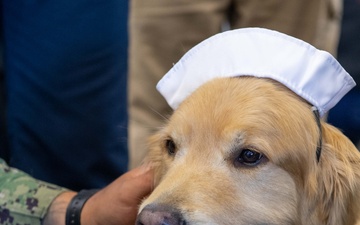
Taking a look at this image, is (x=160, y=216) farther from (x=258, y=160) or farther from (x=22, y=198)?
(x=22, y=198)

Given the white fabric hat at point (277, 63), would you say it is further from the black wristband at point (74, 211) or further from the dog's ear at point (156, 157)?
the black wristband at point (74, 211)

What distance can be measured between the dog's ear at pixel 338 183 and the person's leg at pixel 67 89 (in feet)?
3.66

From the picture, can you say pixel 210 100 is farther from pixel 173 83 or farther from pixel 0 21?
pixel 0 21

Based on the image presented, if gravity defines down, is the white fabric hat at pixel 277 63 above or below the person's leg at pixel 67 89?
above

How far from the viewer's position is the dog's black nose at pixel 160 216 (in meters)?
2.21

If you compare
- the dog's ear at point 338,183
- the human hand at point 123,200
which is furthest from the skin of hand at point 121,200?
the dog's ear at point 338,183

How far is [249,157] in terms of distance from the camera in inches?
94.7

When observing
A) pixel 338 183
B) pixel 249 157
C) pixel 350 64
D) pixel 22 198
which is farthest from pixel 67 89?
pixel 350 64

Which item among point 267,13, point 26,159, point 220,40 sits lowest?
point 26,159

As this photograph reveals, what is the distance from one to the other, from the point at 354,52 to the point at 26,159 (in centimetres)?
161

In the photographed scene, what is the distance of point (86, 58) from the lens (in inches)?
128

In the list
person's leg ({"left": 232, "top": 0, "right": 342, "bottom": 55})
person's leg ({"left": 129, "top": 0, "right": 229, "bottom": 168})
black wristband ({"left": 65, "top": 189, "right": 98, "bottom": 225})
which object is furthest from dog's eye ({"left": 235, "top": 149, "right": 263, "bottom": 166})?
person's leg ({"left": 232, "top": 0, "right": 342, "bottom": 55})

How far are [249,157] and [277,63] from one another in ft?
0.94

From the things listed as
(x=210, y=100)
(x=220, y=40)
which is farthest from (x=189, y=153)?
(x=220, y=40)
